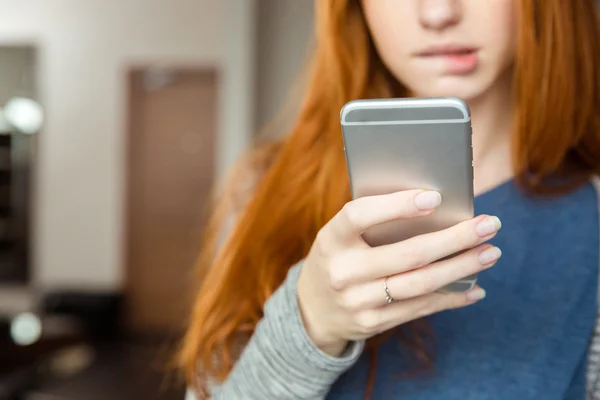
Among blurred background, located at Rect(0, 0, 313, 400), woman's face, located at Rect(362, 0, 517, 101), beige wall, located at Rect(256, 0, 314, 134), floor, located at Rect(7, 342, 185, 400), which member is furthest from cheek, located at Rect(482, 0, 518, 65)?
blurred background, located at Rect(0, 0, 313, 400)

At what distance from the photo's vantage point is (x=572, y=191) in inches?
26.2

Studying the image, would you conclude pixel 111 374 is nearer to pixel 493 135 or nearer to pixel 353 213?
pixel 493 135

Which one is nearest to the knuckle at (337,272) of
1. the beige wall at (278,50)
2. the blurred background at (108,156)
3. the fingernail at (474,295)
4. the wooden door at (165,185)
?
the fingernail at (474,295)

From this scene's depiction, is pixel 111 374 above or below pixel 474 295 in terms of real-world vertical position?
below

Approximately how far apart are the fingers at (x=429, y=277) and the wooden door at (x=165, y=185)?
5.11 metres

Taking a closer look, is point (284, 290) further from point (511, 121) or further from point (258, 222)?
point (511, 121)

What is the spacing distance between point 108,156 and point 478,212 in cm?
531

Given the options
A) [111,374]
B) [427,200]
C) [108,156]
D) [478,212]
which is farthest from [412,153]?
[108,156]

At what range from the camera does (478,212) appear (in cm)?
66

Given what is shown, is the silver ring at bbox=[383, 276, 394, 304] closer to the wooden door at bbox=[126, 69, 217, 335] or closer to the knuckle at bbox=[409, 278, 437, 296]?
the knuckle at bbox=[409, 278, 437, 296]

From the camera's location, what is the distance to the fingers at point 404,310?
48 centimetres

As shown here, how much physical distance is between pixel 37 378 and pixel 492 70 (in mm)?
3069

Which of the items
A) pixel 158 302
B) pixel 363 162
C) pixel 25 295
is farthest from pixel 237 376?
pixel 25 295

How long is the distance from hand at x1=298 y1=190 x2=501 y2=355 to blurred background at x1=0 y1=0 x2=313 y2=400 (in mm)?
4897
